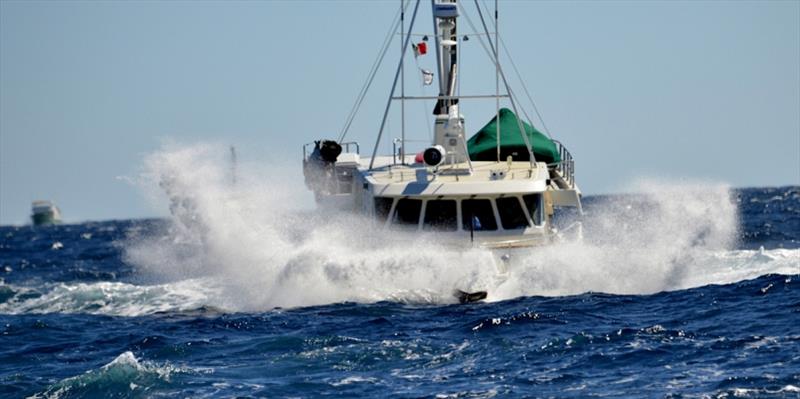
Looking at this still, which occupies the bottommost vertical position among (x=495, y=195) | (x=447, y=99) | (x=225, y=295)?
(x=225, y=295)

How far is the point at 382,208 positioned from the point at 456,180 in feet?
5.00

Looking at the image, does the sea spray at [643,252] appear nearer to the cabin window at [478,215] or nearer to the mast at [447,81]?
the cabin window at [478,215]

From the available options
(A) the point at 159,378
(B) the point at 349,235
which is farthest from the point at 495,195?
(A) the point at 159,378

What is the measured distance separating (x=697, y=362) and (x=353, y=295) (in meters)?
8.96

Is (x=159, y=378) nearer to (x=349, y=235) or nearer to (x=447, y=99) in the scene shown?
(x=349, y=235)

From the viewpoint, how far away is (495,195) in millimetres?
24656

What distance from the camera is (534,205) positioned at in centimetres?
2525

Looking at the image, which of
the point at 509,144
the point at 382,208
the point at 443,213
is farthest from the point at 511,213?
the point at 509,144

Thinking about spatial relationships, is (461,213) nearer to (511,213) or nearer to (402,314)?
(511,213)

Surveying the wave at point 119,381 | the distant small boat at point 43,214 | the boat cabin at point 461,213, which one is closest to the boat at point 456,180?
the boat cabin at point 461,213

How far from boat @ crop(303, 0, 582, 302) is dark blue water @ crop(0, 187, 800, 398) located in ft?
5.03

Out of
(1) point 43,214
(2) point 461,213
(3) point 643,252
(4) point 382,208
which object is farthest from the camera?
(1) point 43,214

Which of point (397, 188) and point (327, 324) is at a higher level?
point (397, 188)

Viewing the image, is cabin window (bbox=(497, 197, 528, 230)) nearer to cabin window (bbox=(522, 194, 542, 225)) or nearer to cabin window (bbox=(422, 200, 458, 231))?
cabin window (bbox=(522, 194, 542, 225))
